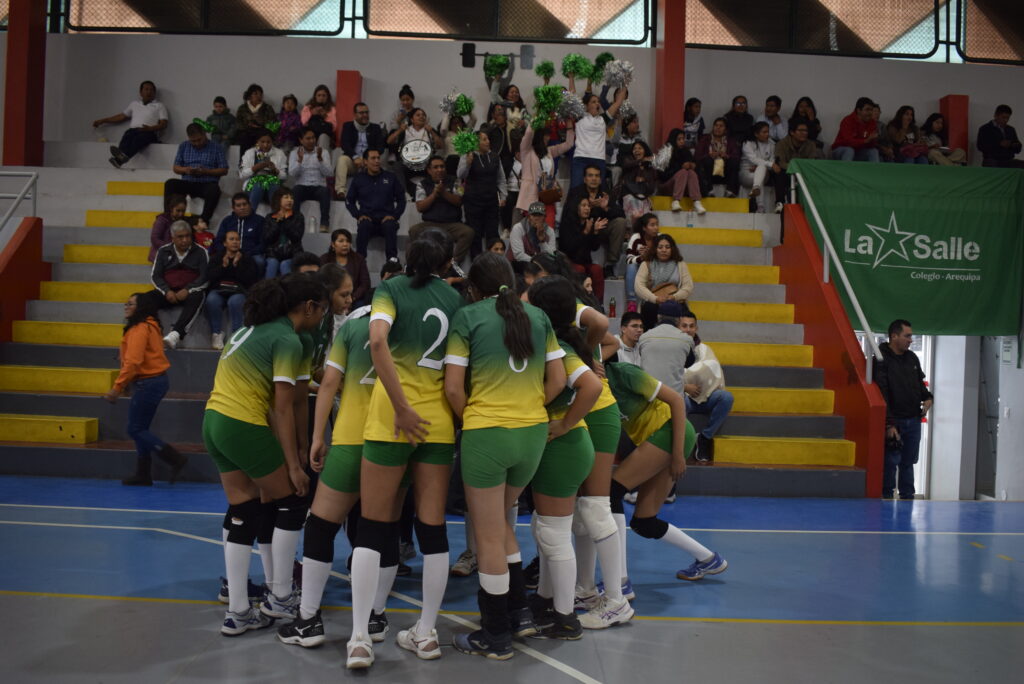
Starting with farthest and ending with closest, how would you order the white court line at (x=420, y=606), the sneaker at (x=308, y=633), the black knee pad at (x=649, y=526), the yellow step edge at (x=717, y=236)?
the yellow step edge at (x=717, y=236), the black knee pad at (x=649, y=526), the sneaker at (x=308, y=633), the white court line at (x=420, y=606)

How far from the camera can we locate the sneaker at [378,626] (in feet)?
13.5

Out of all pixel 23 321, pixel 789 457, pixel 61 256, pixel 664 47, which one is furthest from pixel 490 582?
pixel 664 47

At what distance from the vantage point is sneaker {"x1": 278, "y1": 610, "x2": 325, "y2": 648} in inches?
160

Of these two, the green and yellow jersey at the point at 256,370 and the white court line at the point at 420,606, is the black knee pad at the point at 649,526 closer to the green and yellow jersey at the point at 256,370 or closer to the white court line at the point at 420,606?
the white court line at the point at 420,606

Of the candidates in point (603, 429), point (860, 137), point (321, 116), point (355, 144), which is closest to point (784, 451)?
point (603, 429)

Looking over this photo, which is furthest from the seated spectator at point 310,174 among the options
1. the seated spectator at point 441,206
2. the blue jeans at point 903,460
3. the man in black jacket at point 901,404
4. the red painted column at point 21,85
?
the blue jeans at point 903,460

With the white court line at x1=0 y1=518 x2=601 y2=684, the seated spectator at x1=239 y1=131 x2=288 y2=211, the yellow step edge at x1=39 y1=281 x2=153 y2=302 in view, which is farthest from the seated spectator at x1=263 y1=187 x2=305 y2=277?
the white court line at x1=0 y1=518 x2=601 y2=684

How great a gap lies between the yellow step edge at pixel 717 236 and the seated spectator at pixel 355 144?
4.06 m

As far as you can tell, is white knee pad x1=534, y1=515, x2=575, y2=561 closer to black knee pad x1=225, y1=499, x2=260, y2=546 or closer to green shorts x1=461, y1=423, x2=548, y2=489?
green shorts x1=461, y1=423, x2=548, y2=489

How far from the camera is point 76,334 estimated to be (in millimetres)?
9945

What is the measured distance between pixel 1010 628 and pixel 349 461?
11.2 ft

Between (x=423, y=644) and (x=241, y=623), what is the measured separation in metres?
0.89

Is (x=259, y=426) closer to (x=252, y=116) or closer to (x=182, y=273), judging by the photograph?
(x=182, y=273)

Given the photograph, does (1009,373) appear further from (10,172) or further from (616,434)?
(10,172)
